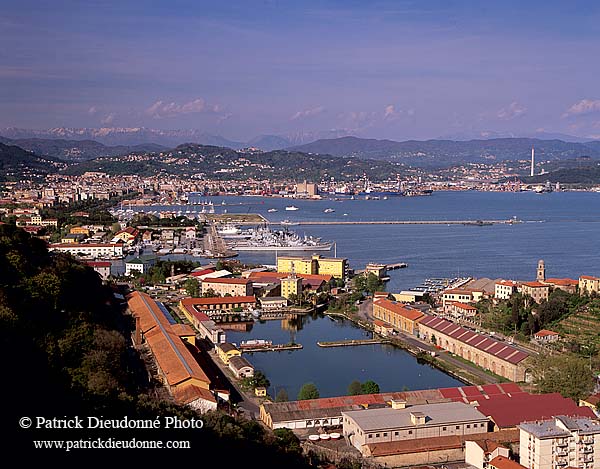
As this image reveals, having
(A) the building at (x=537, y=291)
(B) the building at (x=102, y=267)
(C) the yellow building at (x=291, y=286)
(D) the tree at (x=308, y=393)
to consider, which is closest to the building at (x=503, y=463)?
(D) the tree at (x=308, y=393)

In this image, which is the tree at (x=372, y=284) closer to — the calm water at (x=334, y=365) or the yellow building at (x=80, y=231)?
the calm water at (x=334, y=365)

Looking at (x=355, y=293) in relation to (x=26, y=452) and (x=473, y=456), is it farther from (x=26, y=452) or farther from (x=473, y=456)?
(x=26, y=452)

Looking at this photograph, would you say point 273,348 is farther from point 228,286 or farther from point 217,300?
point 228,286

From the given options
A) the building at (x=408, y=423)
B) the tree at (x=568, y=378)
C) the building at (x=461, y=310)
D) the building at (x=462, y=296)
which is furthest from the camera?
the building at (x=462, y=296)

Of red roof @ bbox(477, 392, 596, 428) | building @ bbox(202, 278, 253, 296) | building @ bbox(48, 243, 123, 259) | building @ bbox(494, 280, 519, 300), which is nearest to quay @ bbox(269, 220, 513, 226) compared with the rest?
building @ bbox(48, 243, 123, 259)

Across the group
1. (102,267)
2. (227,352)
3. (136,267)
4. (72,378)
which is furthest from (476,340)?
(102,267)

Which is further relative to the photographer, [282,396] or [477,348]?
[477,348]

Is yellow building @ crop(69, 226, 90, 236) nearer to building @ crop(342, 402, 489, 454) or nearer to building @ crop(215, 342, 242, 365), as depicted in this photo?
building @ crop(215, 342, 242, 365)
